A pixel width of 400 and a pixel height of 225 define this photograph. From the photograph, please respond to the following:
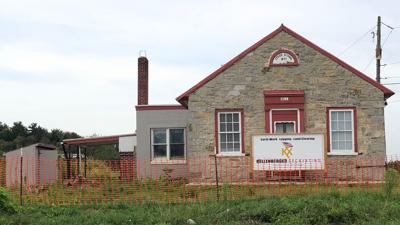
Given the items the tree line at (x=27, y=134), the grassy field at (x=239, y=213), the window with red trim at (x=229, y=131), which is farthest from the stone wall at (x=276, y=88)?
the tree line at (x=27, y=134)

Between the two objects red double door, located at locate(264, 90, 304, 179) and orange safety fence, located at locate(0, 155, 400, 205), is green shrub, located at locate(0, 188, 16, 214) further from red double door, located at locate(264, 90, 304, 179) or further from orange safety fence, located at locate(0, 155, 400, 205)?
red double door, located at locate(264, 90, 304, 179)

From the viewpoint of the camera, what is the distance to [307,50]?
68.5 ft

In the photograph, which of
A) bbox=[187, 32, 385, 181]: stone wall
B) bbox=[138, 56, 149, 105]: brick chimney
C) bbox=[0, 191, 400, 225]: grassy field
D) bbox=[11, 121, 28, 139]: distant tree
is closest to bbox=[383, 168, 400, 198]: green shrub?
bbox=[0, 191, 400, 225]: grassy field

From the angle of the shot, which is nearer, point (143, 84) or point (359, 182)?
point (359, 182)

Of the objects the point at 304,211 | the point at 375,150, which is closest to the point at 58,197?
the point at 304,211

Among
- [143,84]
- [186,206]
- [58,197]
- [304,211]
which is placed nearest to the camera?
[304,211]

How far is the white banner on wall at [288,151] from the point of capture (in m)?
18.9

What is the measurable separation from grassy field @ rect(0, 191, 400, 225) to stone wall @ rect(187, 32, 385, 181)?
24.1 feet

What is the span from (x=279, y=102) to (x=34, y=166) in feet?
31.8

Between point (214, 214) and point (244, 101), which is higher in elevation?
point (244, 101)

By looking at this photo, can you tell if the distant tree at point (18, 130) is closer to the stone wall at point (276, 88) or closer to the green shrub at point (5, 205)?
the stone wall at point (276, 88)

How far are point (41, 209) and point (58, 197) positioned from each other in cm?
282

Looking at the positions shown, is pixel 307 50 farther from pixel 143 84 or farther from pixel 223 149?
pixel 143 84

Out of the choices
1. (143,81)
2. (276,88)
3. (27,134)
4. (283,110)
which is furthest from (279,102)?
(27,134)
